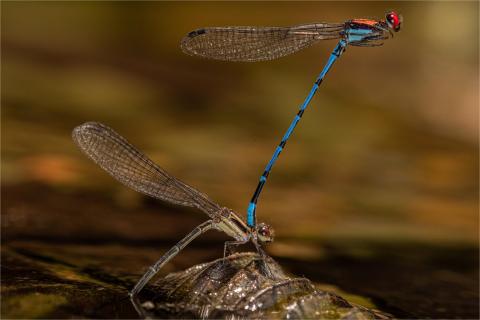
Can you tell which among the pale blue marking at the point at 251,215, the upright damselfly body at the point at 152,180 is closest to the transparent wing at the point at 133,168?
the upright damselfly body at the point at 152,180

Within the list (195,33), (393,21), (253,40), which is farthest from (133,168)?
(393,21)

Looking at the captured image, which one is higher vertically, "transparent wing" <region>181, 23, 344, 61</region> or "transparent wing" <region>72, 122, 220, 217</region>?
"transparent wing" <region>181, 23, 344, 61</region>

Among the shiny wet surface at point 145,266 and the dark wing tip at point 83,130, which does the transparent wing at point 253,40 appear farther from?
the shiny wet surface at point 145,266

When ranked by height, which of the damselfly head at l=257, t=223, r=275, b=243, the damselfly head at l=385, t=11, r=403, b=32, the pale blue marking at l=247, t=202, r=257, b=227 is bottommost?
the damselfly head at l=257, t=223, r=275, b=243

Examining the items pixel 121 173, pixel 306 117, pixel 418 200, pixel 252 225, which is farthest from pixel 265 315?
pixel 306 117

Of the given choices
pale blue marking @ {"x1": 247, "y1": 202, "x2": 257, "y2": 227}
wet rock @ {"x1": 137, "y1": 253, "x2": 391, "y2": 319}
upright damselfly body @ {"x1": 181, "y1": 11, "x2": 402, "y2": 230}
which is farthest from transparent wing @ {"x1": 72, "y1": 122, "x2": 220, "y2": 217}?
wet rock @ {"x1": 137, "y1": 253, "x2": 391, "y2": 319}

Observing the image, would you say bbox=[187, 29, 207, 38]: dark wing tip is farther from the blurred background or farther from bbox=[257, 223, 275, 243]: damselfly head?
the blurred background

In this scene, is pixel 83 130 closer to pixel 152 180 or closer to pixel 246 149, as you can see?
pixel 152 180
